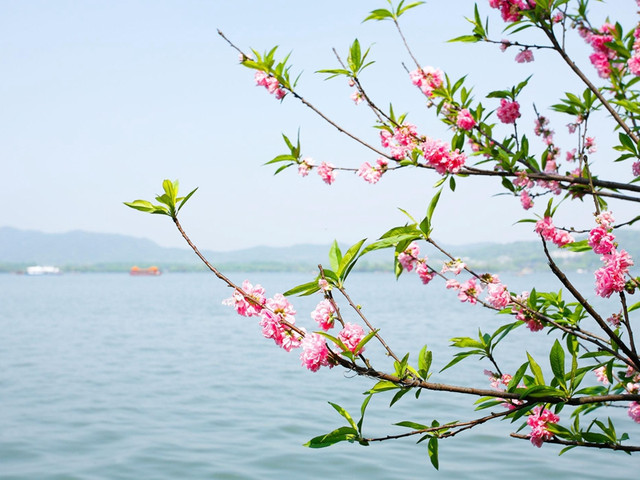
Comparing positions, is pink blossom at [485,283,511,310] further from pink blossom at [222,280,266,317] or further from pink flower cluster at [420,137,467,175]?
pink blossom at [222,280,266,317]

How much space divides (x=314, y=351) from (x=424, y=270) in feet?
5.02

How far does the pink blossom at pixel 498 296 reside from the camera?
2.75 meters

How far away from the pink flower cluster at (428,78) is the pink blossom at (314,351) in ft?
6.90

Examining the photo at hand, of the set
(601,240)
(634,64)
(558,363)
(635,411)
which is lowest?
(635,411)

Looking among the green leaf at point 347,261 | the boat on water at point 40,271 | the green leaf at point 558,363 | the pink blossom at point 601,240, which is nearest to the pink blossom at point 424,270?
the pink blossom at point 601,240

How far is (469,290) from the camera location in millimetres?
3160

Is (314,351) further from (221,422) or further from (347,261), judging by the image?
(221,422)

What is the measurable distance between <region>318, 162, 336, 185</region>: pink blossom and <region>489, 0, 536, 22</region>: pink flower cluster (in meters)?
1.34

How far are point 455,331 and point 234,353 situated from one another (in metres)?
9.37

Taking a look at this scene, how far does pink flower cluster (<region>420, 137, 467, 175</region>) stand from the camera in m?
2.81

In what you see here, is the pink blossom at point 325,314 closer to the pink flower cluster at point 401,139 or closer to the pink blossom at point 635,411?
the pink flower cluster at point 401,139

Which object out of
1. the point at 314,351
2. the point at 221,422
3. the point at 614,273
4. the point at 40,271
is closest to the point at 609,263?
Result: the point at 614,273

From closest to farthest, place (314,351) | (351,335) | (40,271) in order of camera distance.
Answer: (314,351), (351,335), (40,271)

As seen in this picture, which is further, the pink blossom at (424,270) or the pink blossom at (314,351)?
the pink blossom at (424,270)
